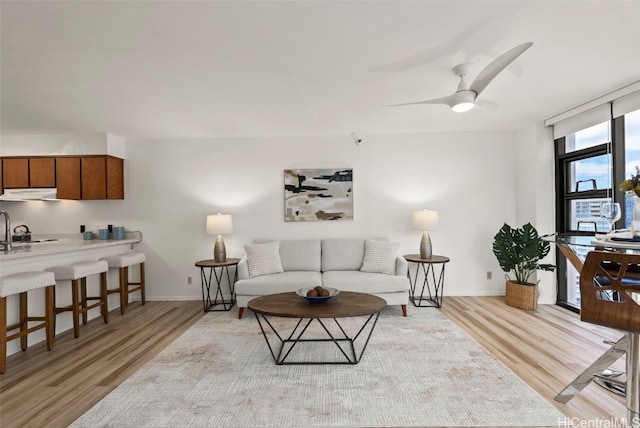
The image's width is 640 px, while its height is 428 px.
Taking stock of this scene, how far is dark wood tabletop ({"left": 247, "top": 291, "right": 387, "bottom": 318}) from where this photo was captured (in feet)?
8.04

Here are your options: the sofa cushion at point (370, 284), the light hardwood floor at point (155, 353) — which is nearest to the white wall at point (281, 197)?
the light hardwood floor at point (155, 353)

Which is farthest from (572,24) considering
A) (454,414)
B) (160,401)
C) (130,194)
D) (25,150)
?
(25,150)

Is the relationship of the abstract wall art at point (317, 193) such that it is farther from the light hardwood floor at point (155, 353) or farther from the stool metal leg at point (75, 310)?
the stool metal leg at point (75, 310)

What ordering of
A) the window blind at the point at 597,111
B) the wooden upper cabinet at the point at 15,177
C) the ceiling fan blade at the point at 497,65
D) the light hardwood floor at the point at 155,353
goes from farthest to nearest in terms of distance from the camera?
the wooden upper cabinet at the point at 15,177
the window blind at the point at 597,111
the light hardwood floor at the point at 155,353
the ceiling fan blade at the point at 497,65

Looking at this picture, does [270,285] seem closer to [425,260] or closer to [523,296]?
[425,260]

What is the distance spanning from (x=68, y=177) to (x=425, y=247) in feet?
16.7

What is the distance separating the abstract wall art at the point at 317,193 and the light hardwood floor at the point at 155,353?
1.83 m

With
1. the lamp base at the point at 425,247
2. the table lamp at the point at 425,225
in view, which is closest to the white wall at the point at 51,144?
the table lamp at the point at 425,225

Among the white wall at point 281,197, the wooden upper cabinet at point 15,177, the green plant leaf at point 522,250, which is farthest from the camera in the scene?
the white wall at point 281,197

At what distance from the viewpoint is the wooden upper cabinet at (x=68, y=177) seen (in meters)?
4.45

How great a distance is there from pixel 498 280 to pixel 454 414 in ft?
10.8

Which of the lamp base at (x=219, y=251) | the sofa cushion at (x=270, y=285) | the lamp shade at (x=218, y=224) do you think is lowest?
the sofa cushion at (x=270, y=285)

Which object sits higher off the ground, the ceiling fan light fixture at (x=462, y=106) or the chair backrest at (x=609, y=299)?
the ceiling fan light fixture at (x=462, y=106)

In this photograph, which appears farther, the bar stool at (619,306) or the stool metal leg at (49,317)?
the stool metal leg at (49,317)
